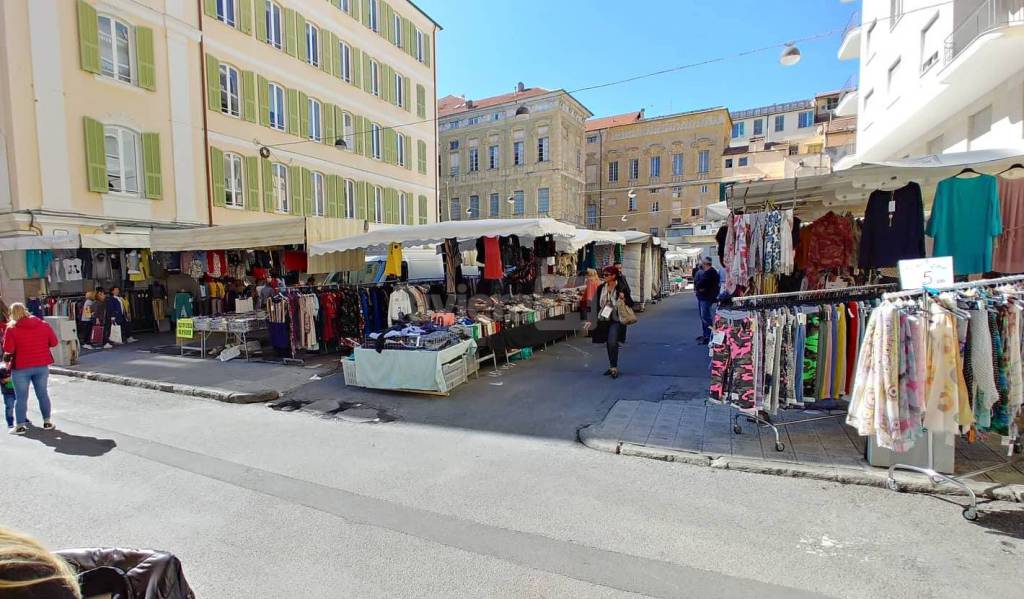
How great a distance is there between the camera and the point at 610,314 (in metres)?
8.19

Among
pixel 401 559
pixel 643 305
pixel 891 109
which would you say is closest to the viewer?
pixel 401 559

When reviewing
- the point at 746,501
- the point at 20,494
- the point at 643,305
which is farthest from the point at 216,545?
the point at 643,305

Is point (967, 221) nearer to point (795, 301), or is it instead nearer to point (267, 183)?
point (795, 301)

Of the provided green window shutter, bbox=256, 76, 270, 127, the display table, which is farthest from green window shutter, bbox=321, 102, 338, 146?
the display table

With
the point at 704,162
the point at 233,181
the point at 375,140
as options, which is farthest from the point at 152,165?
the point at 704,162

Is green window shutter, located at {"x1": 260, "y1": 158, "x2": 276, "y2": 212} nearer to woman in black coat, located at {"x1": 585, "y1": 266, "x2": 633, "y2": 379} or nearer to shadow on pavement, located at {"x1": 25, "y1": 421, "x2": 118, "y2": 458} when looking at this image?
shadow on pavement, located at {"x1": 25, "y1": 421, "x2": 118, "y2": 458}

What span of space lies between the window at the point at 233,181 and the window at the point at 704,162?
4383 centimetres

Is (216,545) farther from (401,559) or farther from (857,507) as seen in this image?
(857,507)

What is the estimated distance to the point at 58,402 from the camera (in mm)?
7727

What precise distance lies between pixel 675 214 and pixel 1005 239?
161 ft

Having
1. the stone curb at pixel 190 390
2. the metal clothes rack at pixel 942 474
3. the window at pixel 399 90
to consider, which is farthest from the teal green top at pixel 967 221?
the window at pixel 399 90

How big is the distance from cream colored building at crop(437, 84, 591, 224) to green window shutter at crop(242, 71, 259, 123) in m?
25.6

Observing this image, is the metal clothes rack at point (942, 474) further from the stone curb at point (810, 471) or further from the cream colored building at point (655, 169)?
the cream colored building at point (655, 169)

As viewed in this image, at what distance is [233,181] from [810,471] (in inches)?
793
